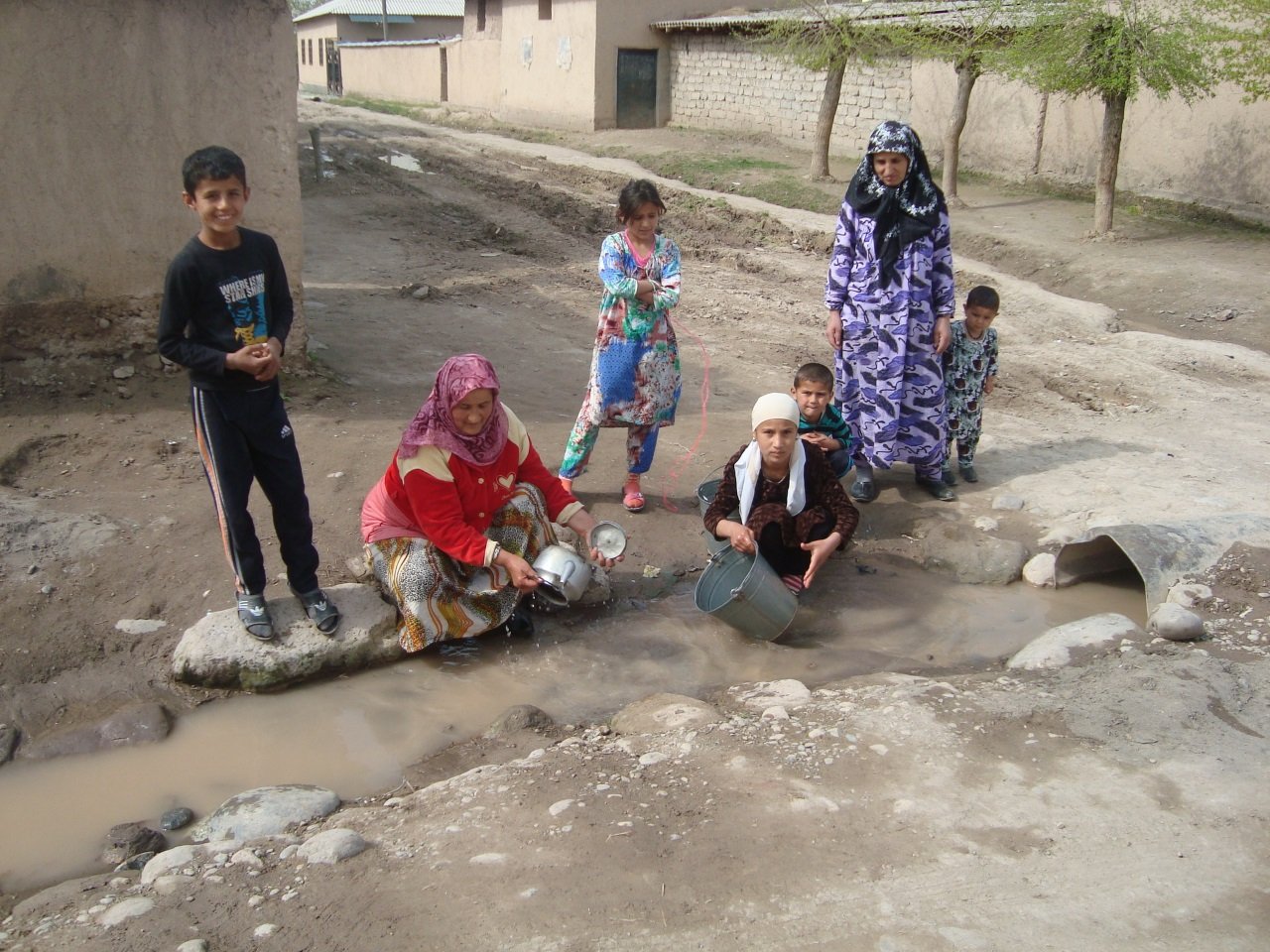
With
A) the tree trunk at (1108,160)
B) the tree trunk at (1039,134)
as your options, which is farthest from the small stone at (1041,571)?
the tree trunk at (1039,134)

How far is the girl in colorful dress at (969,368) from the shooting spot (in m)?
5.05

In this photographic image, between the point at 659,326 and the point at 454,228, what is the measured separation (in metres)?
7.73

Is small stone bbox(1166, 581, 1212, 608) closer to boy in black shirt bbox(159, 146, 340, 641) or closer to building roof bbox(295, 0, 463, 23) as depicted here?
boy in black shirt bbox(159, 146, 340, 641)

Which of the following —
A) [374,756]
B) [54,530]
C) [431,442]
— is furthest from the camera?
[54,530]

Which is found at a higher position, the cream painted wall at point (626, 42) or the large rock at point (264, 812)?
the cream painted wall at point (626, 42)

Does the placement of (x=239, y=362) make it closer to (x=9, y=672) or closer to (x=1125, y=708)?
(x=9, y=672)

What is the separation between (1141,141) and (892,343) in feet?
34.3

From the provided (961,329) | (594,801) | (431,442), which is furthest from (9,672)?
(961,329)

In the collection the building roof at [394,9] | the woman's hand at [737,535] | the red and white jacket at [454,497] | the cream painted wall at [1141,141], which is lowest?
the woman's hand at [737,535]

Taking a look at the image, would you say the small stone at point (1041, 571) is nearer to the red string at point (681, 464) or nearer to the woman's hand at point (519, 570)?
the red string at point (681, 464)

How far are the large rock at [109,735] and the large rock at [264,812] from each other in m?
0.49

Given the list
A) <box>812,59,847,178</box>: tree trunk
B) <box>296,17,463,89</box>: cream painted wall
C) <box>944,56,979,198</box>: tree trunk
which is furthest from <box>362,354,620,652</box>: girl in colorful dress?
<box>296,17,463,89</box>: cream painted wall

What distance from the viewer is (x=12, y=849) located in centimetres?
296

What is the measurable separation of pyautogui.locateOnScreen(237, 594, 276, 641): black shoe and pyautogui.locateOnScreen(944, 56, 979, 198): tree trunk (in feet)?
38.9
